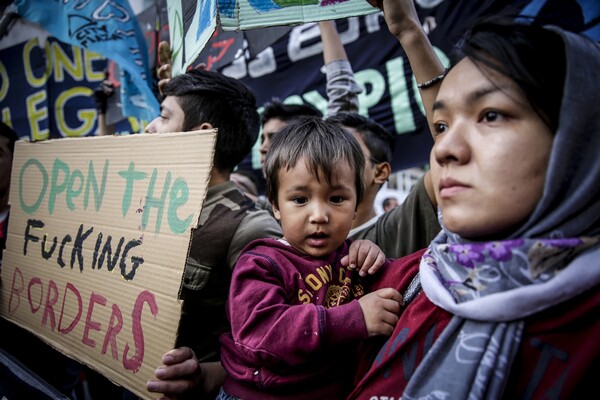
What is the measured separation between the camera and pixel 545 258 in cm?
70

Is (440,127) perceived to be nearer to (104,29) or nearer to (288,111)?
(288,111)

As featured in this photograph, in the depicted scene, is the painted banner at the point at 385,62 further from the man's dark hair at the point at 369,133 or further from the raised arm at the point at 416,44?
the raised arm at the point at 416,44

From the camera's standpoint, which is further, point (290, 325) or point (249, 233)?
point (249, 233)

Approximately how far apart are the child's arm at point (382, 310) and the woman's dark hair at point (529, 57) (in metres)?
0.53

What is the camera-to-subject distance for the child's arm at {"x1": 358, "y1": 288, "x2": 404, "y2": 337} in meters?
0.95

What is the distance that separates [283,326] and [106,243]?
30.3 inches

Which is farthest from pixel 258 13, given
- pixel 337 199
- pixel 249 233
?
pixel 249 233

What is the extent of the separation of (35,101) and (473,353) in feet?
13.7

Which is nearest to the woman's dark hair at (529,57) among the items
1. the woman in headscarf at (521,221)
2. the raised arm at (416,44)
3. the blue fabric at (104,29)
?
the woman in headscarf at (521,221)

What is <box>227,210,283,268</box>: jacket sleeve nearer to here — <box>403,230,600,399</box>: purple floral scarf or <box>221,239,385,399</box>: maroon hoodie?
<box>221,239,385,399</box>: maroon hoodie

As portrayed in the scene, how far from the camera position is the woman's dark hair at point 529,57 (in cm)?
73

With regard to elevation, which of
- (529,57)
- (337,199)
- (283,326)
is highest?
(529,57)

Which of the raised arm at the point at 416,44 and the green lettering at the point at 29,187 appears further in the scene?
the green lettering at the point at 29,187

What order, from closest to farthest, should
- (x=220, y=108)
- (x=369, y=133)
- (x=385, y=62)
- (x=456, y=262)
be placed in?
(x=456, y=262)
(x=220, y=108)
(x=369, y=133)
(x=385, y=62)
